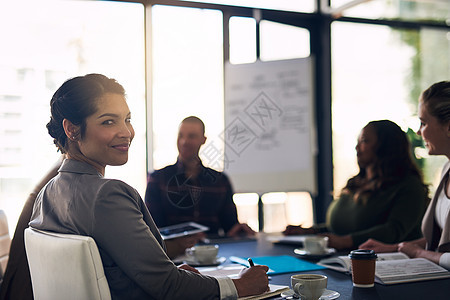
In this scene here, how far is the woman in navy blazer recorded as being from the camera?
1.21m

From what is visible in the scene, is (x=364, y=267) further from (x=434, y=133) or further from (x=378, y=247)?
(x=434, y=133)

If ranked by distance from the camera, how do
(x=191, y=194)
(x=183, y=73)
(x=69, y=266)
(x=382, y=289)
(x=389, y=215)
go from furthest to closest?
(x=183, y=73)
(x=191, y=194)
(x=389, y=215)
(x=382, y=289)
(x=69, y=266)

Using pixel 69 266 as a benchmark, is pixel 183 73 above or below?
above

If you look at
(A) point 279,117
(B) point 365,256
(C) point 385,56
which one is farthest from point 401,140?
(C) point 385,56

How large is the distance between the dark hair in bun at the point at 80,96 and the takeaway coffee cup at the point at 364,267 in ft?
2.89

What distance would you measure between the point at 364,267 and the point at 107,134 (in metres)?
0.87

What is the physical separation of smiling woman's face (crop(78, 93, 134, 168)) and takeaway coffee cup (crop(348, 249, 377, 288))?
78 cm

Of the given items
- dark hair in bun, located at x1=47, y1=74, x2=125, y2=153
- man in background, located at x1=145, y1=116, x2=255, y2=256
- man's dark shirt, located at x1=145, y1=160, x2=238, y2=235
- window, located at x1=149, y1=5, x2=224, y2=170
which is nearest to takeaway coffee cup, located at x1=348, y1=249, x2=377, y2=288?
dark hair in bun, located at x1=47, y1=74, x2=125, y2=153

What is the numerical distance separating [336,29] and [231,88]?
1205 millimetres

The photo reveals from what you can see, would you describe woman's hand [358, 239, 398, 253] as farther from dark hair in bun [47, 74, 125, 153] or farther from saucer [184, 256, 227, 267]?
dark hair in bun [47, 74, 125, 153]

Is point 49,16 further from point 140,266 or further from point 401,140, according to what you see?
point 140,266

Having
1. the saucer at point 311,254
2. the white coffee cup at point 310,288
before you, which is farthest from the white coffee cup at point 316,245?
the white coffee cup at point 310,288

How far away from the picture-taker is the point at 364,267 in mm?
1530

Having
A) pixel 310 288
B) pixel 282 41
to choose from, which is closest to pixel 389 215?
pixel 310 288
